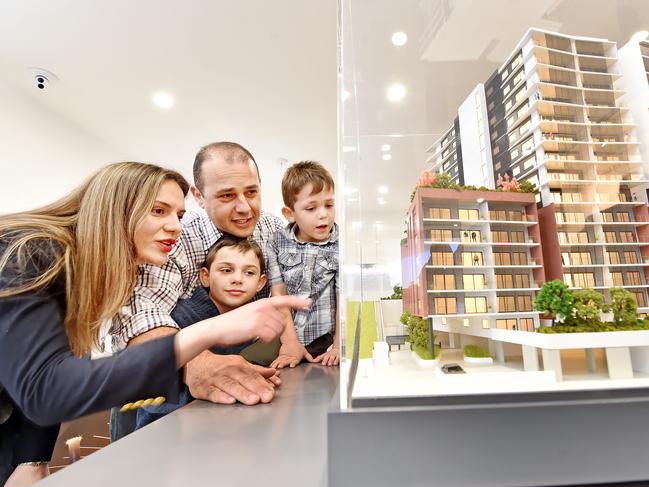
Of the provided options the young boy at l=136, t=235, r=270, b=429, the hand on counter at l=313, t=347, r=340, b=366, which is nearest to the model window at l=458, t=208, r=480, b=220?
the hand on counter at l=313, t=347, r=340, b=366

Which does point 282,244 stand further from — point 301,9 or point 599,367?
point 301,9

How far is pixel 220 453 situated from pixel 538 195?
39cm

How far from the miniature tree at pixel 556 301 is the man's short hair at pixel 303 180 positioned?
838 millimetres

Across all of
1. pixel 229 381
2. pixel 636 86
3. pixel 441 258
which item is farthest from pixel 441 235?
pixel 229 381

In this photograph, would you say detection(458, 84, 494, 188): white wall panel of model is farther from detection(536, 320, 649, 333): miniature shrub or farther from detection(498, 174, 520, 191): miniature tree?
detection(536, 320, 649, 333): miniature shrub

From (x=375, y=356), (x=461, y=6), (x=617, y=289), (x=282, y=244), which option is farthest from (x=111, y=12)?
(x=617, y=289)

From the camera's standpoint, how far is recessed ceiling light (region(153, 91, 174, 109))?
205cm

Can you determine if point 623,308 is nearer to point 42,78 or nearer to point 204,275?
point 204,275

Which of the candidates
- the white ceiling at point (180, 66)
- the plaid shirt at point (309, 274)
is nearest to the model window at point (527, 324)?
the plaid shirt at point (309, 274)

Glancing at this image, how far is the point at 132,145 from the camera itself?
2535 millimetres

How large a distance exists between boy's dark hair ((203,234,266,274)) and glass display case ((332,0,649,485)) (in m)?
0.71

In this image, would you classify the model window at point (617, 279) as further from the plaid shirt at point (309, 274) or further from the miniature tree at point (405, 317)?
the plaid shirt at point (309, 274)

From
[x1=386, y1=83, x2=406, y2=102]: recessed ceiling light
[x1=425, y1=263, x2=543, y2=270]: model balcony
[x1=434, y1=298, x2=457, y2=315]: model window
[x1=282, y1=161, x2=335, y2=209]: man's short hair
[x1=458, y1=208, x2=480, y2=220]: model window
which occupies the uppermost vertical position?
[x1=282, y1=161, x2=335, y2=209]: man's short hair

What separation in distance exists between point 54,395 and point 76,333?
0.85ft
